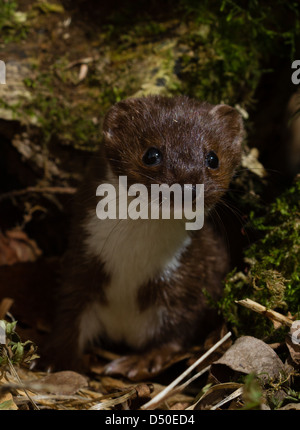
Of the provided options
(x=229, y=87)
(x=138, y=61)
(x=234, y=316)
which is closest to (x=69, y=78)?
(x=138, y=61)

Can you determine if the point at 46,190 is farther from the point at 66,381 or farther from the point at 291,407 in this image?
the point at 291,407

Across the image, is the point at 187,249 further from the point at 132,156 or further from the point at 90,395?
the point at 90,395

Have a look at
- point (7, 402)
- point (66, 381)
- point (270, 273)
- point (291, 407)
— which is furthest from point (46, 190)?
point (291, 407)

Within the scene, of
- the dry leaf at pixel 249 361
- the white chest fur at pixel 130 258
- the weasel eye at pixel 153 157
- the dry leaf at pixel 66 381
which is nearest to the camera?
the dry leaf at pixel 249 361

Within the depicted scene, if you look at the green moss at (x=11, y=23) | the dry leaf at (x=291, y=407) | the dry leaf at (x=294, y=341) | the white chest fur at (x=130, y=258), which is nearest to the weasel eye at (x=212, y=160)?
the white chest fur at (x=130, y=258)

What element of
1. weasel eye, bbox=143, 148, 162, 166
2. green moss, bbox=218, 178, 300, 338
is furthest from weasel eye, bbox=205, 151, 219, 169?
green moss, bbox=218, 178, 300, 338

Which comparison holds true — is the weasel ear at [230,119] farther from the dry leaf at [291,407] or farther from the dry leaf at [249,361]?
the dry leaf at [291,407]
